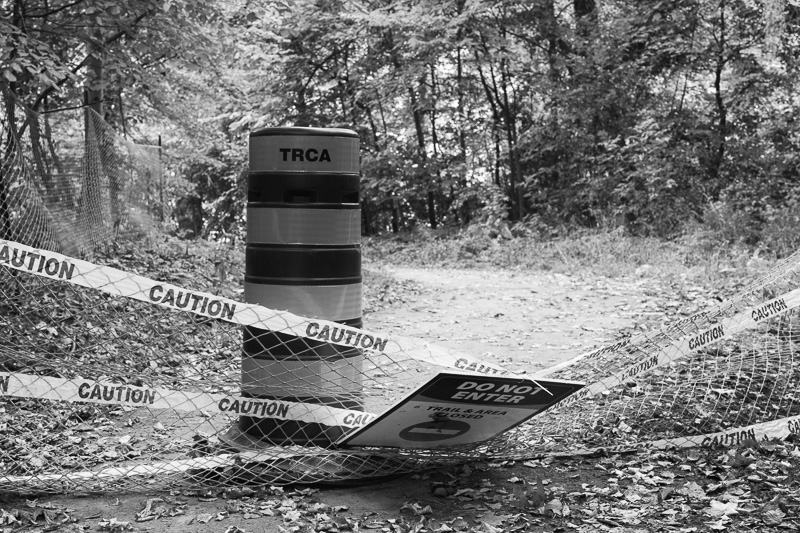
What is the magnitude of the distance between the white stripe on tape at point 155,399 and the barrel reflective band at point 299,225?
2.68 feet

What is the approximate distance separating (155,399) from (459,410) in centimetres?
147

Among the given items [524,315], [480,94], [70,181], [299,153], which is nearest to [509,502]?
[299,153]

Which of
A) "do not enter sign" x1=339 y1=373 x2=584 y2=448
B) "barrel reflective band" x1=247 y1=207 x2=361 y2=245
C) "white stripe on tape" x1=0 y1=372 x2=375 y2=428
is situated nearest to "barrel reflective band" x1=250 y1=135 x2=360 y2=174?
"barrel reflective band" x1=247 y1=207 x2=361 y2=245

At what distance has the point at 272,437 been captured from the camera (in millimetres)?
4359

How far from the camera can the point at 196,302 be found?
3803 mm

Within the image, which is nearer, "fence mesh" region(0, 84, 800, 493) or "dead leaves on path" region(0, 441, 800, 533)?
"dead leaves on path" region(0, 441, 800, 533)

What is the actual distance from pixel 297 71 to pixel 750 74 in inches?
503

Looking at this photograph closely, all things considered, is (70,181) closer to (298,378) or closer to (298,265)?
(298,265)

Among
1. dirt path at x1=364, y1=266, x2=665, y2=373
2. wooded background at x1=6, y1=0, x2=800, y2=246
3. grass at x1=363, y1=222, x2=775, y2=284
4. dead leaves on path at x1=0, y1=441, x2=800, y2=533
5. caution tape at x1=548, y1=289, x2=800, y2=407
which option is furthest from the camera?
grass at x1=363, y1=222, x2=775, y2=284

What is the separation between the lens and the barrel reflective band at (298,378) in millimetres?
4254

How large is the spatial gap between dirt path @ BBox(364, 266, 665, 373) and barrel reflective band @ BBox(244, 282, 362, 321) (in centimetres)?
265

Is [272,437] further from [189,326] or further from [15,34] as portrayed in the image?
[15,34]

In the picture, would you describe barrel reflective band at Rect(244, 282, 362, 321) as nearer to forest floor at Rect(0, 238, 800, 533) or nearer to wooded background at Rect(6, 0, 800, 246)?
forest floor at Rect(0, 238, 800, 533)

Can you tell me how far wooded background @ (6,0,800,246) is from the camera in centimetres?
944
